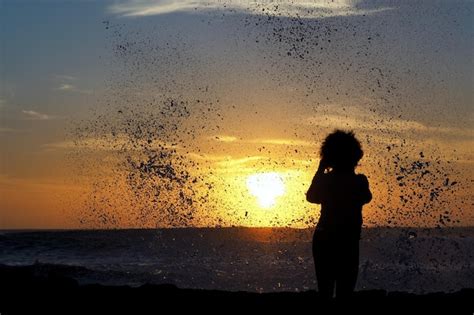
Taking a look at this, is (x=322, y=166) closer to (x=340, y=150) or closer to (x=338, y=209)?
(x=340, y=150)

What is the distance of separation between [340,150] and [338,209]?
55 centimetres

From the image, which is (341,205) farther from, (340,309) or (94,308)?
(94,308)

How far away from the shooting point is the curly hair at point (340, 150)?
7.12m

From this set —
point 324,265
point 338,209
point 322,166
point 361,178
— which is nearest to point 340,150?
point 322,166

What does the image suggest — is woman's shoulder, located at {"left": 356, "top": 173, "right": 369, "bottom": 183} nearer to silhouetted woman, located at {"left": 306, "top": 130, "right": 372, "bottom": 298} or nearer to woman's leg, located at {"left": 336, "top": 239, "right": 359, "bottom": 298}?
silhouetted woman, located at {"left": 306, "top": 130, "right": 372, "bottom": 298}

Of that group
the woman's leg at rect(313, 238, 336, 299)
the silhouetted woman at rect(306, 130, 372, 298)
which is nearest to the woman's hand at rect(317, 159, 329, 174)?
the silhouetted woman at rect(306, 130, 372, 298)

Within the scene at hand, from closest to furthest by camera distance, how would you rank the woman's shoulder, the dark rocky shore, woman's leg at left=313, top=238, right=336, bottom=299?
woman's leg at left=313, top=238, right=336, bottom=299 → the woman's shoulder → the dark rocky shore

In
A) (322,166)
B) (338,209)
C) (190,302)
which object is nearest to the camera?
(338,209)

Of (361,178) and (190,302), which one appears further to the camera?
(190,302)

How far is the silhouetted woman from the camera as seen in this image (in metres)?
7.06

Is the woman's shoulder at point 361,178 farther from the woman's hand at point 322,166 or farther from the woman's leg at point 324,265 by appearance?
the woman's leg at point 324,265

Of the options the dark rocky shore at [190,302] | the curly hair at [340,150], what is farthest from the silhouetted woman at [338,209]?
the dark rocky shore at [190,302]

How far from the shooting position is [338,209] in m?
7.08

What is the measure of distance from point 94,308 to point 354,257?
397 cm
